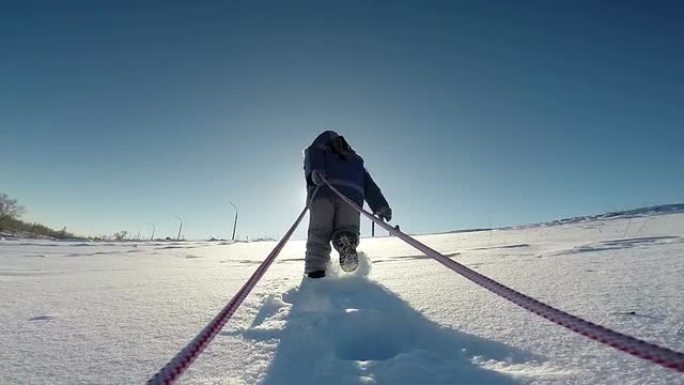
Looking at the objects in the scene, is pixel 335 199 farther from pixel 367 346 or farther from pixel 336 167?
pixel 367 346

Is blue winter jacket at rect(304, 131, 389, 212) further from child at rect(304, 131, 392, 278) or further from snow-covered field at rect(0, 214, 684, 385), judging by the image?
snow-covered field at rect(0, 214, 684, 385)

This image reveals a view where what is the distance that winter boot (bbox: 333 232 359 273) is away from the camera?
256 centimetres

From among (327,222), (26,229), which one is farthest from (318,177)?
(26,229)

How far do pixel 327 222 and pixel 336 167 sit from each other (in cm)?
49

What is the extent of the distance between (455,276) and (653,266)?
3.11ft

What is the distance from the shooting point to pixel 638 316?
1.23m

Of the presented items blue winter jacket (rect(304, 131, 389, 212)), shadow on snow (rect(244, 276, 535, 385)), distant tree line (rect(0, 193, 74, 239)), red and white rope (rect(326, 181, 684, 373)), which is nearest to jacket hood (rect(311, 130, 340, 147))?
blue winter jacket (rect(304, 131, 389, 212))

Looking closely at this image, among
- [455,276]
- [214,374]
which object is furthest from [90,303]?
[455,276]

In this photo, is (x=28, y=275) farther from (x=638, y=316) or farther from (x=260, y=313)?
(x=638, y=316)

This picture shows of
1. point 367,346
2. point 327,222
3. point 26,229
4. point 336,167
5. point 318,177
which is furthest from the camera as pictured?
point 26,229

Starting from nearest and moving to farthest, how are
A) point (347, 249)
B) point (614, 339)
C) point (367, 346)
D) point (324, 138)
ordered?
point (614, 339), point (367, 346), point (347, 249), point (324, 138)

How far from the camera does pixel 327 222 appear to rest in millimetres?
2844

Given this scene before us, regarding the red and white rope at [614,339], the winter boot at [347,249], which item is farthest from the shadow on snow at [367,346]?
the winter boot at [347,249]

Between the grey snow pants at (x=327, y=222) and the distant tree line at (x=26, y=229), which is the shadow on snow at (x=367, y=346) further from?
the distant tree line at (x=26, y=229)
